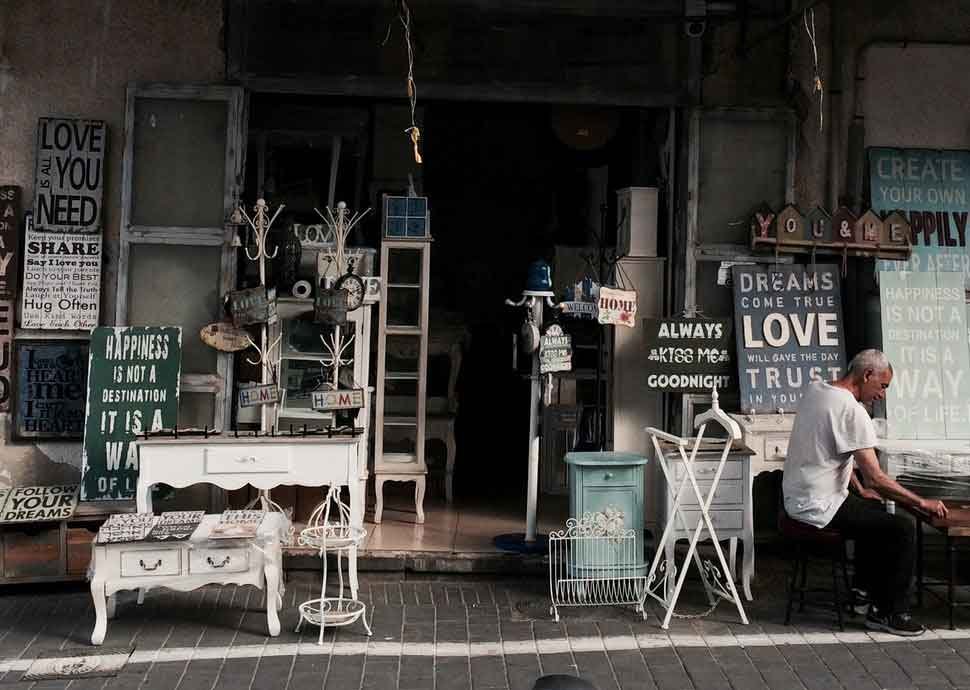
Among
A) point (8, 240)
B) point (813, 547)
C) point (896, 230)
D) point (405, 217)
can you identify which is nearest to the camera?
point (813, 547)

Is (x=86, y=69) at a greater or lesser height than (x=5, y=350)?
greater

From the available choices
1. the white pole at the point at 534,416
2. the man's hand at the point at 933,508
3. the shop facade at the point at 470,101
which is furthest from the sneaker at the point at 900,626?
the white pole at the point at 534,416

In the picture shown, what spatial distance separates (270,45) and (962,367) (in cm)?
529

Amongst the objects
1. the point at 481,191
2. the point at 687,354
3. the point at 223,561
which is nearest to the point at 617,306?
the point at 687,354

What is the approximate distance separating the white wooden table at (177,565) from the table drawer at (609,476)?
6.53ft

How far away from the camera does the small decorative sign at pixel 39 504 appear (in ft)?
24.8

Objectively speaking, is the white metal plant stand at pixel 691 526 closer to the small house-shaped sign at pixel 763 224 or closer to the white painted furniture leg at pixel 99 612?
the small house-shaped sign at pixel 763 224

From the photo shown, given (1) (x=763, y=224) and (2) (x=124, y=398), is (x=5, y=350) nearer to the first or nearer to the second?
(2) (x=124, y=398)

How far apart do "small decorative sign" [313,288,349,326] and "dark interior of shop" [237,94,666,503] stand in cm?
83

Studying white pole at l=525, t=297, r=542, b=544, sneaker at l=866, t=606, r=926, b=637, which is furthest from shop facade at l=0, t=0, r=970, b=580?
sneaker at l=866, t=606, r=926, b=637

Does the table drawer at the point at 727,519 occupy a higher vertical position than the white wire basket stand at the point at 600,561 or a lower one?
higher

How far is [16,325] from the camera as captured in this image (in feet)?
27.1

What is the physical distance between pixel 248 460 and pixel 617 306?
8.96 feet

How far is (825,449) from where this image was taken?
6996 mm
